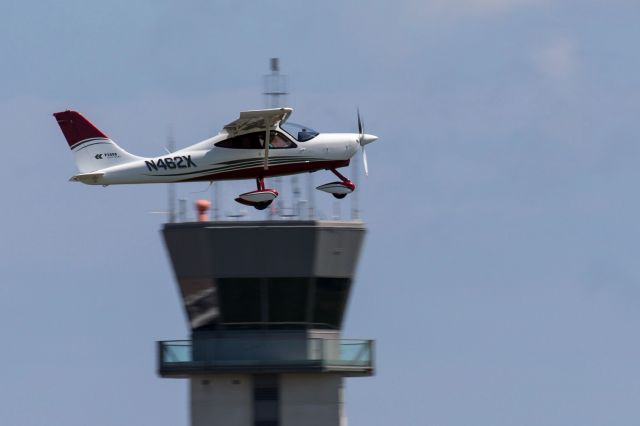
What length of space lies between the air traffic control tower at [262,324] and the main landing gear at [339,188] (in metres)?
1.31

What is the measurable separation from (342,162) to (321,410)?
6949 millimetres

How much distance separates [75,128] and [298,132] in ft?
20.2

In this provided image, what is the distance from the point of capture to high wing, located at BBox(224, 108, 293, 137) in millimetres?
Answer: 37594

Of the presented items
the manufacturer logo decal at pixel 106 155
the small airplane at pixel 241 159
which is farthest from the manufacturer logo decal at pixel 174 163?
the manufacturer logo decal at pixel 106 155

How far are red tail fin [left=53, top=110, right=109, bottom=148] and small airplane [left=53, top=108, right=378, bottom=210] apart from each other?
565 millimetres

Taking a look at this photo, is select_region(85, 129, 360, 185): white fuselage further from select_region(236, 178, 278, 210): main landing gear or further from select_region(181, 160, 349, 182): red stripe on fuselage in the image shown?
select_region(236, 178, 278, 210): main landing gear

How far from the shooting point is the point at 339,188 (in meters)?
38.6

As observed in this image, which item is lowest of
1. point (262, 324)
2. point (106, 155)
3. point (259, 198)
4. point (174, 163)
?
point (262, 324)

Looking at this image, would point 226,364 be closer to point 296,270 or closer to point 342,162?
point 296,270

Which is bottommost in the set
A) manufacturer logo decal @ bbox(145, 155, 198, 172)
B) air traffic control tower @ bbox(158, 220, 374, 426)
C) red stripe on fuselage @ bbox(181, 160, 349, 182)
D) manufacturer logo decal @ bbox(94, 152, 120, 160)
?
air traffic control tower @ bbox(158, 220, 374, 426)

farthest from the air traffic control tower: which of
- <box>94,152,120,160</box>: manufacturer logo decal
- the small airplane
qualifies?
<box>94,152,120,160</box>: manufacturer logo decal

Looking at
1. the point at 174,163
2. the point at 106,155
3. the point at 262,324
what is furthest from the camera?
the point at 106,155

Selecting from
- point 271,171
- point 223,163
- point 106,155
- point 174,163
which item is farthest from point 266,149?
point 106,155

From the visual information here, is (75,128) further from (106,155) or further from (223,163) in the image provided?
(223,163)
